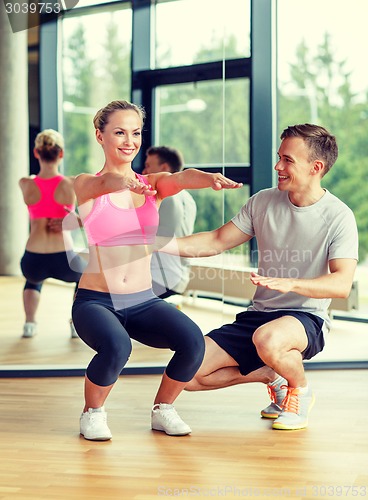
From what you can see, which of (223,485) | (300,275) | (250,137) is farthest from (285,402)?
(250,137)

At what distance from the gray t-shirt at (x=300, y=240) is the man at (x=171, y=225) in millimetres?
1035

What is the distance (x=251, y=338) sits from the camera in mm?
3324

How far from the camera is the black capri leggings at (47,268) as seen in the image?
4.58 meters

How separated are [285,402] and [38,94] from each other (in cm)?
204

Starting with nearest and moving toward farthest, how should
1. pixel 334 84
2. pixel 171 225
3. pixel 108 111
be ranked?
pixel 108 111 → pixel 171 225 → pixel 334 84

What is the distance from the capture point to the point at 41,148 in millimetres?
4418

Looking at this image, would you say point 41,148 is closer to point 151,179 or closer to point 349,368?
point 151,179

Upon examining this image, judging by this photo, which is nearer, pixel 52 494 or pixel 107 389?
pixel 52 494

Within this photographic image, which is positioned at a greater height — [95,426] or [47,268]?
[47,268]

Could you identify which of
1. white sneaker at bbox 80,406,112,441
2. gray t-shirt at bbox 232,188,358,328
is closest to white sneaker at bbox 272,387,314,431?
gray t-shirt at bbox 232,188,358,328

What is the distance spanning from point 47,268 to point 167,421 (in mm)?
1682

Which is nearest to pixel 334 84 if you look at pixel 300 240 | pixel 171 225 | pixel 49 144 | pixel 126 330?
pixel 171 225

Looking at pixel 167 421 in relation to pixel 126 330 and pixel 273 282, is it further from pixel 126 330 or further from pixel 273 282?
pixel 273 282

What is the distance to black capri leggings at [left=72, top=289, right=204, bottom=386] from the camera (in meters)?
3.00
